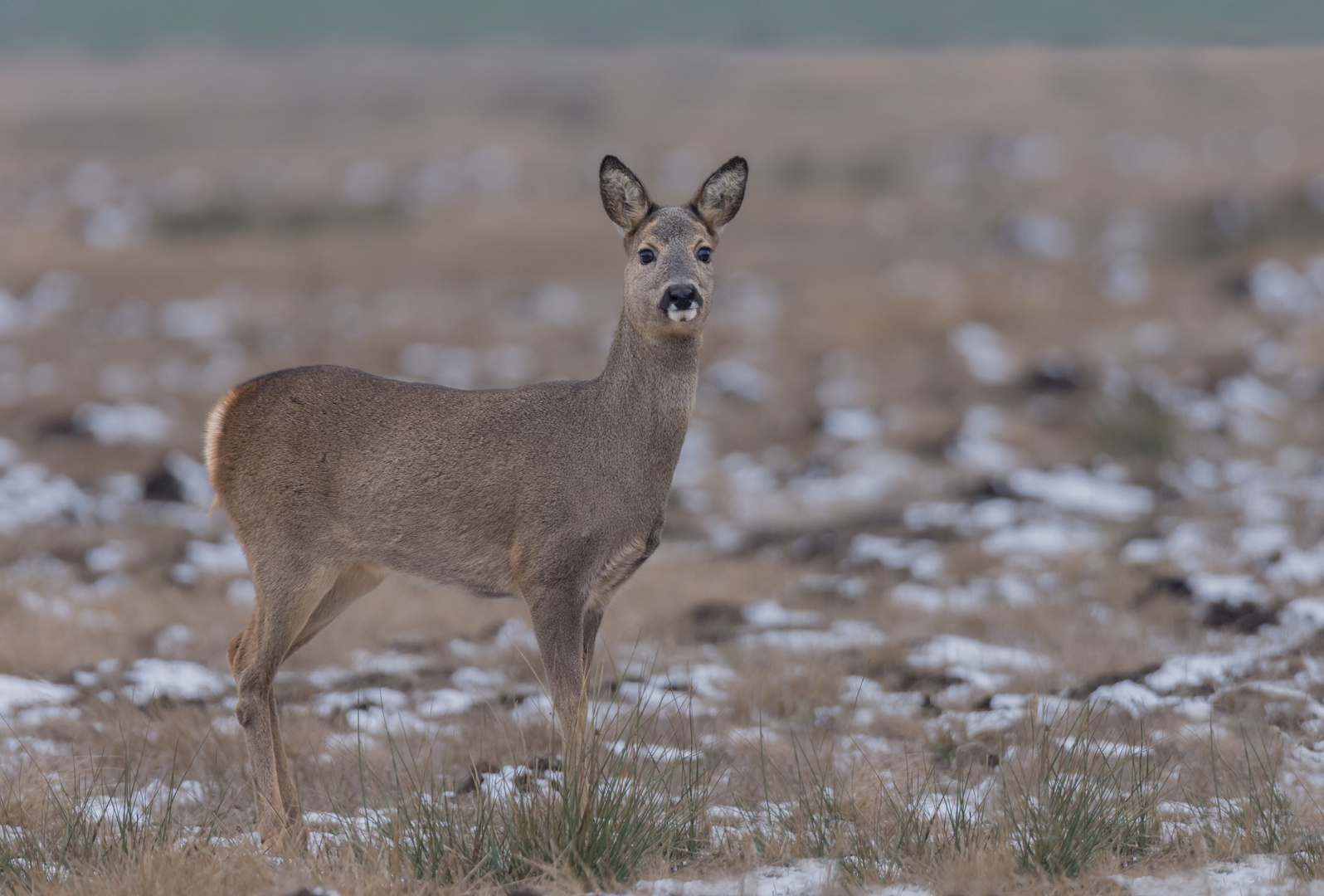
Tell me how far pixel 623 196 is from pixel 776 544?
5.13 m

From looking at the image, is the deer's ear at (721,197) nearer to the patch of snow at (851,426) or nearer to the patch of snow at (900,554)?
the patch of snow at (900,554)

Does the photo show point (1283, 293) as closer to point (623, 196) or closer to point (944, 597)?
point (944, 597)

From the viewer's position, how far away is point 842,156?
31062 millimetres

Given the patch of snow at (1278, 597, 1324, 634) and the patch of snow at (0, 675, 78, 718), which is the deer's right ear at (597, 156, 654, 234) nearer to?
the patch of snow at (0, 675, 78, 718)

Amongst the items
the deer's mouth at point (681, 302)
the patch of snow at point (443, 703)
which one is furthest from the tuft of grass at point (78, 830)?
the deer's mouth at point (681, 302)

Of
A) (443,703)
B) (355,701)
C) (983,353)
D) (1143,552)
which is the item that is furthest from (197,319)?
(1143,552)

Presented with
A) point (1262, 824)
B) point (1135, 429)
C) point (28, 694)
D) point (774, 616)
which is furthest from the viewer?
point (1135, 429)

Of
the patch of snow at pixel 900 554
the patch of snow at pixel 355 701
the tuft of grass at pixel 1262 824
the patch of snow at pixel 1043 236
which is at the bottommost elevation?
the tuft of grass at pixel 1262 824

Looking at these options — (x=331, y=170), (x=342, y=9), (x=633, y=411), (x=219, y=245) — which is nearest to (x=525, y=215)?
(x=219, y=245)

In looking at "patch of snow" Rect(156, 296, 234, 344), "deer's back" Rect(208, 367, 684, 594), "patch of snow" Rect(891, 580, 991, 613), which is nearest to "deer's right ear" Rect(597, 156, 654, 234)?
"deer's back" Rect(208, 367, 684, 594)

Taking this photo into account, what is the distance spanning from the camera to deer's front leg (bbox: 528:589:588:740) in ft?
15.0

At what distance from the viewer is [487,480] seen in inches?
187

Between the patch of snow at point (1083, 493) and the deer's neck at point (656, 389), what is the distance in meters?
5.97

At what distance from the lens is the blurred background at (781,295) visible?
840cm
